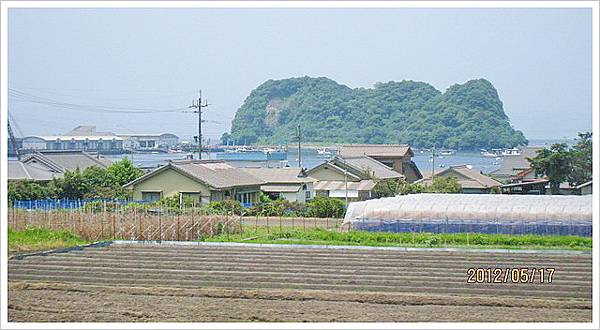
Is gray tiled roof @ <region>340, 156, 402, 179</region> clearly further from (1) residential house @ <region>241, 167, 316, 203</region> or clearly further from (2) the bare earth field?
(2) the bare earth field

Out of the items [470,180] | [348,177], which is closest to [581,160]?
[470,180]

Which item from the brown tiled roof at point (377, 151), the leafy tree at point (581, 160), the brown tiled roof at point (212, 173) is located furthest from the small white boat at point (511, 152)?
the brown tiled roof at point (212, 173)

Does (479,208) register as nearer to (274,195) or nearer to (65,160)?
(274,195)

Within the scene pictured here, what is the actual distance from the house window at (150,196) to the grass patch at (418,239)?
372 cm

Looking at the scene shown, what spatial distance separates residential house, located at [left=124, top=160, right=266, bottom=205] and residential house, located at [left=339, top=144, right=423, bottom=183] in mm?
6108

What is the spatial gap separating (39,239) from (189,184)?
437 cm

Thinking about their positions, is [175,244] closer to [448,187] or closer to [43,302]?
[43,302]

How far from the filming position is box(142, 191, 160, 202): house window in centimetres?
1374

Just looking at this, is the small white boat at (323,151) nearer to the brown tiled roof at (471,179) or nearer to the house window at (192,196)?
the brown tiled roof at (471,179)

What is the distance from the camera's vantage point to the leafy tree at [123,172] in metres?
14.8

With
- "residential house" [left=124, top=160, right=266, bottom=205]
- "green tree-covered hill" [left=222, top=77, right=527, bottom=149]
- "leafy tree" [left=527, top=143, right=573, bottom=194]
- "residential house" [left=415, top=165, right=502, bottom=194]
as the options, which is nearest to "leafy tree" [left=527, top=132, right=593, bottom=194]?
"leafy tree" [left=527, top=143, right=573, bottom=194]

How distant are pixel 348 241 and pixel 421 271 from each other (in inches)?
110

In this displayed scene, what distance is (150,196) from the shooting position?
1383cm
